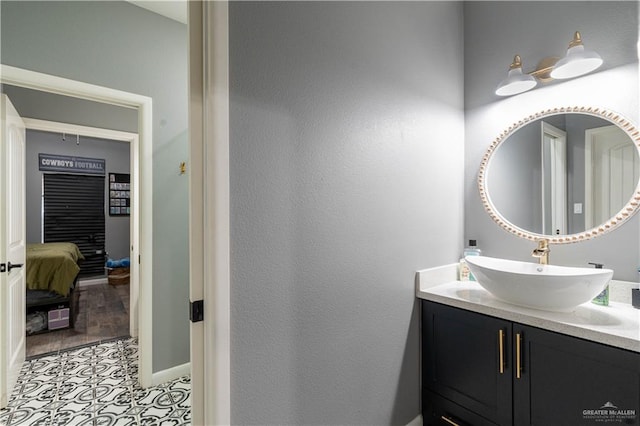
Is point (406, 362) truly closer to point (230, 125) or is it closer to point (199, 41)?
point (230, 125)

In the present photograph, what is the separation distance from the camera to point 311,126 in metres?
1.31

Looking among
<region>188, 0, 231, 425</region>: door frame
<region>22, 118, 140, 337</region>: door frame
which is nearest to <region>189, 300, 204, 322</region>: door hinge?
<region>188, 0, 231, 425</region>: door frame

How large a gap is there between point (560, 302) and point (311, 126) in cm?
125

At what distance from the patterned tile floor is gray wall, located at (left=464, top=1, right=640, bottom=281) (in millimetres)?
2300

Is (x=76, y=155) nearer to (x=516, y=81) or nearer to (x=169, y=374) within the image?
(x=169, y=374)

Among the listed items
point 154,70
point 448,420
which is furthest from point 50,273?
point 448,420

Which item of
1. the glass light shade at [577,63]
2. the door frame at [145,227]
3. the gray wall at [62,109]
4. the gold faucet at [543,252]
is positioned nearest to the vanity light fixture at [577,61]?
the glass light shade at [577,63]

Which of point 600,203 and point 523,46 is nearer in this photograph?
point 600,203

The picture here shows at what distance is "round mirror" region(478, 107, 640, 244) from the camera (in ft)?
4.84

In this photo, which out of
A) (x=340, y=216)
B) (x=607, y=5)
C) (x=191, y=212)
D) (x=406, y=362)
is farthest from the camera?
Answer: (x=406, y=362)

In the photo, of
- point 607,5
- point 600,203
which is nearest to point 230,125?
point 600,203

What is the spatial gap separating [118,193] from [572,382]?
6.87m

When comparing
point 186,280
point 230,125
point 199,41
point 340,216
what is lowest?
point 186,280

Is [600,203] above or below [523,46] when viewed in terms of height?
below
